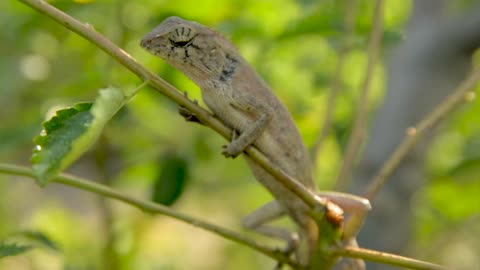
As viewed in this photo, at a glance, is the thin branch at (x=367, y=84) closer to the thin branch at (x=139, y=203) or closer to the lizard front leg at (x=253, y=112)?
the lizard front leg at (x=253, y=112)

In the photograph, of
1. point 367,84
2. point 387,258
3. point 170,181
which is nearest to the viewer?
point 387,258

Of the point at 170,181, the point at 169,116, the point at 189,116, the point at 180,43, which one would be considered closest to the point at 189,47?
the point at 180,43

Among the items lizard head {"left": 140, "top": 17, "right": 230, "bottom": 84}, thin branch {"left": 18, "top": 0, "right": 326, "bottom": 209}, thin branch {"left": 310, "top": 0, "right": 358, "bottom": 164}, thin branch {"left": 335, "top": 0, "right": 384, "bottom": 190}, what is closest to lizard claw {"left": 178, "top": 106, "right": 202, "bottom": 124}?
thin branch {"left": 18, "top": 0, "right": 326, "bottom": 209}

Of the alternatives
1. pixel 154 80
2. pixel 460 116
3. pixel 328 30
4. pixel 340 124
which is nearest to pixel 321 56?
pixel 340 124

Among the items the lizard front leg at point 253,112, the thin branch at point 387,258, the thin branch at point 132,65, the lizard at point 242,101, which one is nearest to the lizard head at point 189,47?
the lizard at point 242,101

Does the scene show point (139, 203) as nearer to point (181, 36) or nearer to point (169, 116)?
point (181, 36)

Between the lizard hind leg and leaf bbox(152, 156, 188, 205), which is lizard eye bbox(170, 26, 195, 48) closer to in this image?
leaf bbox(152, 156, 188, 205)

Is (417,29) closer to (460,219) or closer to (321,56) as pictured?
(321,56)
